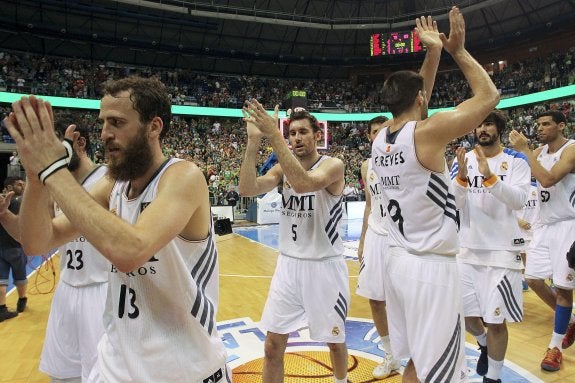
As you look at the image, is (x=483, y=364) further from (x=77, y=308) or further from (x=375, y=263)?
(x=77, y=308)

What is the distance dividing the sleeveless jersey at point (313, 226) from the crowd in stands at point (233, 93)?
53.1 ft

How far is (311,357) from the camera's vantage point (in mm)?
4660

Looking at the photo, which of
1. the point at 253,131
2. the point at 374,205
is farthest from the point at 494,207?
the point at 253,131

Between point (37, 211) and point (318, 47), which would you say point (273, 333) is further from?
point (318, 47)

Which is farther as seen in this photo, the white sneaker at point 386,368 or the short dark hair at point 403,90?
the white sneaker at point 386,368

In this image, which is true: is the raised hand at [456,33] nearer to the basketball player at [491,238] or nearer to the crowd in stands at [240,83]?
the basketball player at [491,238]

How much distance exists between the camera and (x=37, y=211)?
6.32 feet

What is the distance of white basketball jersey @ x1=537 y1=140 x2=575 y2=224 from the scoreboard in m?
27.2

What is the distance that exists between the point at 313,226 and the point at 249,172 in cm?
72

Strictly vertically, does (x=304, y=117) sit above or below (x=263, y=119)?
above

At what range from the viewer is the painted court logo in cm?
417

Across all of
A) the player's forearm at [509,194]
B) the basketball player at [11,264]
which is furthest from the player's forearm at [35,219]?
the basketball player at [11,264]

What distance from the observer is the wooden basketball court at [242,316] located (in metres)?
4.49

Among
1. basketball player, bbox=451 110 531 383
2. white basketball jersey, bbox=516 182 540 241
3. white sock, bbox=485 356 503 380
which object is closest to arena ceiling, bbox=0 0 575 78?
white basketball jersey, bbox=516 182 540 241
